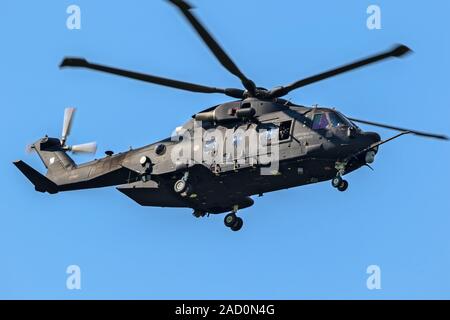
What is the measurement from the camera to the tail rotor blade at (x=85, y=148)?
38.3m

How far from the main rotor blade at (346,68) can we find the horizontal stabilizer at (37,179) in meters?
11.5

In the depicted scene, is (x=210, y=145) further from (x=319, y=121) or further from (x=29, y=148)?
(x=29, y=148)

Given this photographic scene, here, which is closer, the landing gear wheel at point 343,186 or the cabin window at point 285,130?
the landing gear wheel at point 343,186

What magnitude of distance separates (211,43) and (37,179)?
42.5 feet

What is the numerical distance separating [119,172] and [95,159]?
171 centimetres

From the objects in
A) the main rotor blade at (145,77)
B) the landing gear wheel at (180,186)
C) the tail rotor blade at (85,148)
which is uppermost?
the tail rotor blade at (85,148)

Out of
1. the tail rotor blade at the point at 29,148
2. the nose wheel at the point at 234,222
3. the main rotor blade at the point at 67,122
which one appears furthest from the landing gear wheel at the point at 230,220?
the tail rotor blade at the point at 29,148

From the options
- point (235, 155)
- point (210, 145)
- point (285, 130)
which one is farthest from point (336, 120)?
point (210, 145)

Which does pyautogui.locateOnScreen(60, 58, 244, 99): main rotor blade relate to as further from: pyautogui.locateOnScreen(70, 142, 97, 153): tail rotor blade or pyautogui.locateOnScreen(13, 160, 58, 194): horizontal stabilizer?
pyautogui.locateOnScreen(13, 160, 58, 194): horizontal stabilizer

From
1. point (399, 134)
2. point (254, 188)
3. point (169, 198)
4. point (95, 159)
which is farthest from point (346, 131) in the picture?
point (95, 159)

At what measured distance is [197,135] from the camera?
35125mm

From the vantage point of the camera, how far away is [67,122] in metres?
39.6

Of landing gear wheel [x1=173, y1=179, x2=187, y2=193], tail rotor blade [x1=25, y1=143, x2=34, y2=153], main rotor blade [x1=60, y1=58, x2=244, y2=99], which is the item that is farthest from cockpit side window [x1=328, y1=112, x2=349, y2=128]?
tail rotor blade [x1=25, y1=143, x2=34, y2=153]

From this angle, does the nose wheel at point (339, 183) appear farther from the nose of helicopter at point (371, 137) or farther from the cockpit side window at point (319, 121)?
the cockpit side window at point (319, 121)
